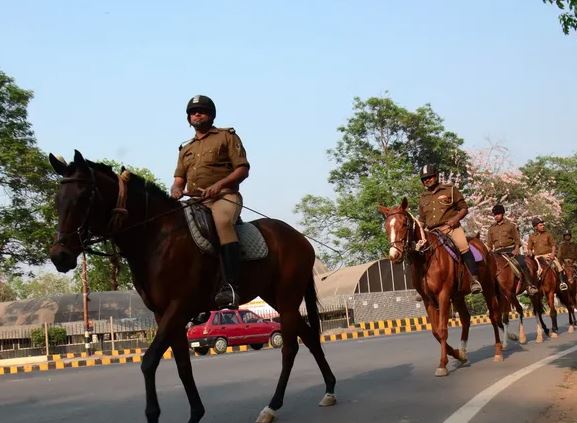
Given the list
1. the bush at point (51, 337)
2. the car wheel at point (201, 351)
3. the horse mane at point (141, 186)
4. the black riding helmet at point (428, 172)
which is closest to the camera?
the horse mane at point (141, 186)

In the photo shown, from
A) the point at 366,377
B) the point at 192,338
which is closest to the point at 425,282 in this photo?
the point at 366,377

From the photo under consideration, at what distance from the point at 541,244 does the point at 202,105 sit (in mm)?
13184

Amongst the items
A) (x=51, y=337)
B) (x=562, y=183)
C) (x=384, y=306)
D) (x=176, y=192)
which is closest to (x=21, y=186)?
(x=51, y=337)

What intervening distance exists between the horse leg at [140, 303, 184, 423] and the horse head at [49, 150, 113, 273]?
89 cm

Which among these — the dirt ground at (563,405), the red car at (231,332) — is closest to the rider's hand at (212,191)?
the dirt ground at (563,405)

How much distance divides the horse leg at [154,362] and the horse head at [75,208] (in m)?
0.89

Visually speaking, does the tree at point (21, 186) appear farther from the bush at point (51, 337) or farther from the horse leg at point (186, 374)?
the horse leg at point (186, 374)

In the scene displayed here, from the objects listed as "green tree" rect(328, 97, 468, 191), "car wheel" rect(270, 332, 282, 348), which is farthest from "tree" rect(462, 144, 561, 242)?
"car wheel" rect(270, 332, 282, 348)

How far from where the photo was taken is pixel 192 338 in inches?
1000

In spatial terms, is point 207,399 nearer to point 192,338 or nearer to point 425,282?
point 425,282

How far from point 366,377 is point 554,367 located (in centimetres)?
261

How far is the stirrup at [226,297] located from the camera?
22.4ft

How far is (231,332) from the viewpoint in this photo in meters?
26.2

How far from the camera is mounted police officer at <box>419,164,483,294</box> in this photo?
11.6 m
